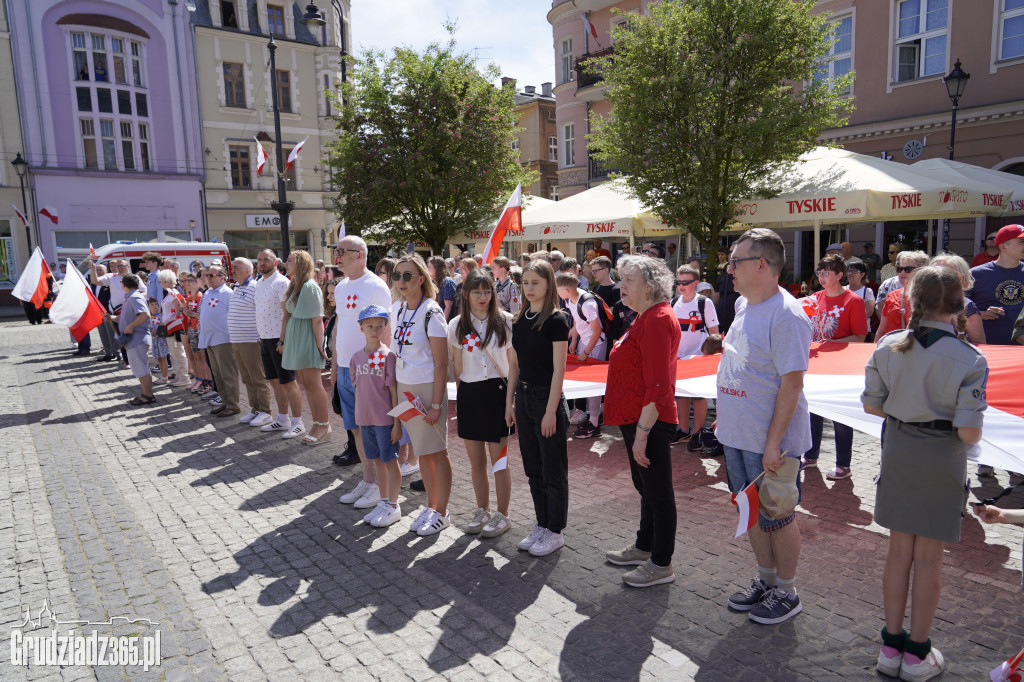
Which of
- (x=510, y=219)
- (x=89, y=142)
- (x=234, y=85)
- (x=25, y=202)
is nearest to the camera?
(x=510, y=219)

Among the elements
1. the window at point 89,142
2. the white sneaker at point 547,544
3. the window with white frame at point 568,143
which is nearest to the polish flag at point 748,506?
the white sneaker at point 547,544

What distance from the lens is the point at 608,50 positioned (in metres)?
25.4

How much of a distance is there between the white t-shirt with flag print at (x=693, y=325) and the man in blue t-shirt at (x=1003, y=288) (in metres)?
2.20

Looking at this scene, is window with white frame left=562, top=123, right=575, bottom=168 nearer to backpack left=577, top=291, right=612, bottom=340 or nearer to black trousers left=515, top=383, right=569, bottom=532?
backpack left=577, top=291, right=612, bottom=340

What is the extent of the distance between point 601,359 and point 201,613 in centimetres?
464

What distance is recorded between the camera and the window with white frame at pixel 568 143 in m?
28.1

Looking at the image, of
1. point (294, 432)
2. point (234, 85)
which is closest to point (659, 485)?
point (294, 432)

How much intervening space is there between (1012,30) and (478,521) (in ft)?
59.3

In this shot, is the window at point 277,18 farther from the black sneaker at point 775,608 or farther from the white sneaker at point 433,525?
the black sneaker at point 775,608

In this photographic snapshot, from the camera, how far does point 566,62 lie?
28.6m

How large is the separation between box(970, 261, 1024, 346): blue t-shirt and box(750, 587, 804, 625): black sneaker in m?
3.51

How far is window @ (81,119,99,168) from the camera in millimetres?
29891

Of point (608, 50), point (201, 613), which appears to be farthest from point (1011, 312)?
point (608, 50)

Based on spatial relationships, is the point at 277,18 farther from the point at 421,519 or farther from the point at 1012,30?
the point at 421,519
